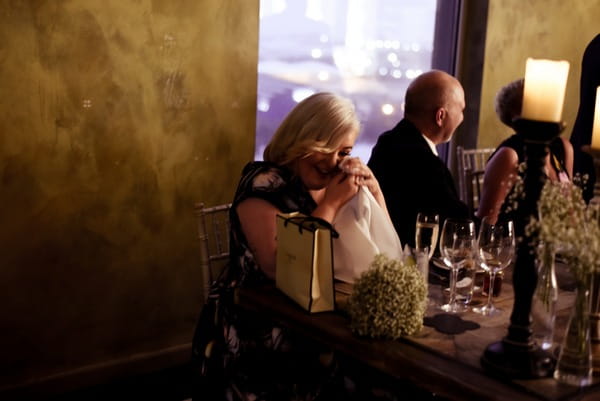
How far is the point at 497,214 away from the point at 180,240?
1.43 metres

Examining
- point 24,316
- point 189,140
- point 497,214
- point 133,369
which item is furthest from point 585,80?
point 24,316

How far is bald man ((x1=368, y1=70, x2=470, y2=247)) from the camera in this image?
299cm

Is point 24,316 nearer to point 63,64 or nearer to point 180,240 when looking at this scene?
point 180,240

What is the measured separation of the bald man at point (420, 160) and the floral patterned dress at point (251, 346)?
0.73 metres

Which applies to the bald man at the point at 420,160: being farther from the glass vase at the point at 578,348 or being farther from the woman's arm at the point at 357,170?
the glass vase at the point at 578,348

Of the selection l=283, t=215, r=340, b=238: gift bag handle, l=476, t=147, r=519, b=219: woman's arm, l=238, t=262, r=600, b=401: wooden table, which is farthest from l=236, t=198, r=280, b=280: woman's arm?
l=476, t=147, r=519, b=219: woman's arm

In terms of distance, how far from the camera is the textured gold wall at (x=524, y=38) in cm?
479

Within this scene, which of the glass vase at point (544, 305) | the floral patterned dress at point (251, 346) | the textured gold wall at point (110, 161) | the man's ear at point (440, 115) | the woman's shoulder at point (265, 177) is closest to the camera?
the glass vase at point (544, 305)

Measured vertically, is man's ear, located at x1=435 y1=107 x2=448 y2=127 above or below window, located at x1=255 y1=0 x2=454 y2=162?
below

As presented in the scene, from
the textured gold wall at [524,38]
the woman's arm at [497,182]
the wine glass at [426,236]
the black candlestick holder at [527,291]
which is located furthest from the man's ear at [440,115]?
the textured gold wall at [524,38]

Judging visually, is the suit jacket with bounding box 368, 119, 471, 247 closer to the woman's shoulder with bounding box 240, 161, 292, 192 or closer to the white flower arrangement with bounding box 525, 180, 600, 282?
the woman's shoulder with bounding box 240, 161, 292, 192

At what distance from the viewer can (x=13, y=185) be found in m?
2.97

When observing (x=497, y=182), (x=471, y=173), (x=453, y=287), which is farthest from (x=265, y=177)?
(x=471, y=173)

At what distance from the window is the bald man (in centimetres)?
90
